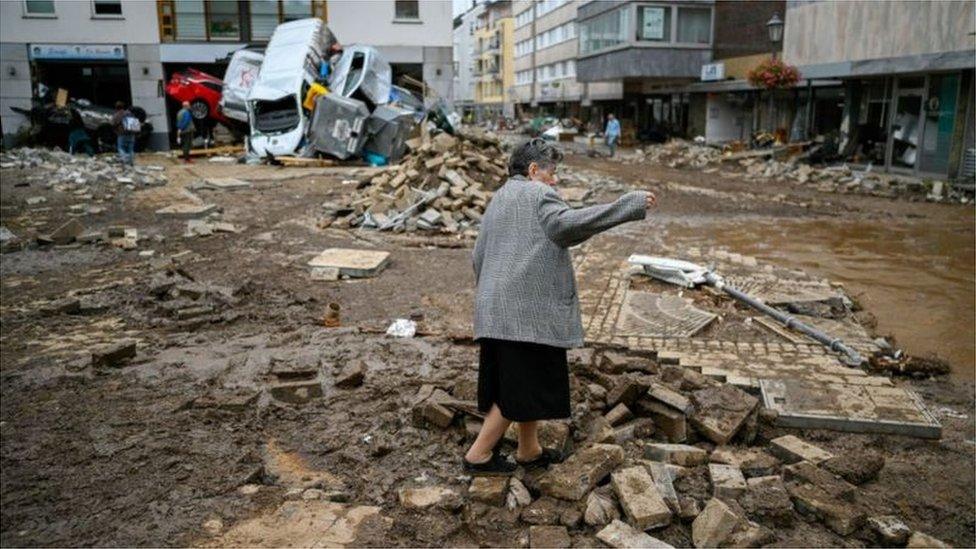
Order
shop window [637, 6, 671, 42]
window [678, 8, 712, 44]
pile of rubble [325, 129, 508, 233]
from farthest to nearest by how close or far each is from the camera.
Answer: window [678, 8, 712, 44] < shop window [637, 6, 671, 42] < pile of rubble [325, 129, 508, 233]

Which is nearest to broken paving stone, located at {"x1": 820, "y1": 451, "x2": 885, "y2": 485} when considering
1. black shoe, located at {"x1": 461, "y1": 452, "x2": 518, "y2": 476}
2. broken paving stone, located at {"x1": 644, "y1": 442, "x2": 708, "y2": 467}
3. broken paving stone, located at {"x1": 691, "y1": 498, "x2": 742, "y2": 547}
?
broken paving stone, located at {"x1": 644, "y1": 442, "x2": 708, "y2": 467}

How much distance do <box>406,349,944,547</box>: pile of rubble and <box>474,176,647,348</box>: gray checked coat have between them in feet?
2.49

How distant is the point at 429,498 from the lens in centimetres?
356

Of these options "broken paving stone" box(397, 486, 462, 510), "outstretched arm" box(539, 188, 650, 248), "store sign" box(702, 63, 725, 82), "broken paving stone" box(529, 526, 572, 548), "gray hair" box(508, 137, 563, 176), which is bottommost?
"broken paving stone" box(529, 526, 572, 548)

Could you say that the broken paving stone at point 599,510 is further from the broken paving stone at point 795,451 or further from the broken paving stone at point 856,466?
the broken paving stone at point 856,466

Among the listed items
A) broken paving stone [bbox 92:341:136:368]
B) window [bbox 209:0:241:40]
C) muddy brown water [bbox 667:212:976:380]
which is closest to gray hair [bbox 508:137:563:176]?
broken paving stone [bbox 92:341:136:368]

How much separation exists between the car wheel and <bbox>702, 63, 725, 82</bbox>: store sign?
21.4 metres

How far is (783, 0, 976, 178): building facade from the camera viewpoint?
17.9m

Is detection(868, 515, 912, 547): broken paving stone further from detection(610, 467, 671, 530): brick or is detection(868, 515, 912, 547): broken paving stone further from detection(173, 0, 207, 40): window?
detection(173, 0, 207, 40): window

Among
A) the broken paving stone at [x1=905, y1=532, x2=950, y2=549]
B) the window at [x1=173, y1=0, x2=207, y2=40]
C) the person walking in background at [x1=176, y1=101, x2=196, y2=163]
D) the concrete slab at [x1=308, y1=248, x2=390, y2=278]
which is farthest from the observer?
the window at [x1=173, y1=0, x2=207, y2=40]

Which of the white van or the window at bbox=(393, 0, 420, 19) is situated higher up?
the window at bbox=(393, 0, 420, 19)

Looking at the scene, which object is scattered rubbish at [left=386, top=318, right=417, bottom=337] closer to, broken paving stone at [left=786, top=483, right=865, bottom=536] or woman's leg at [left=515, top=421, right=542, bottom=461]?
woman's leg at [left=515, top=421, right=542, bottom=461]

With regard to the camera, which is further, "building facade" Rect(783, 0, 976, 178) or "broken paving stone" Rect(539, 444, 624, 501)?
"building facade" Rect(783, 0, 976, 178)

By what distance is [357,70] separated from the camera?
2320 cm
